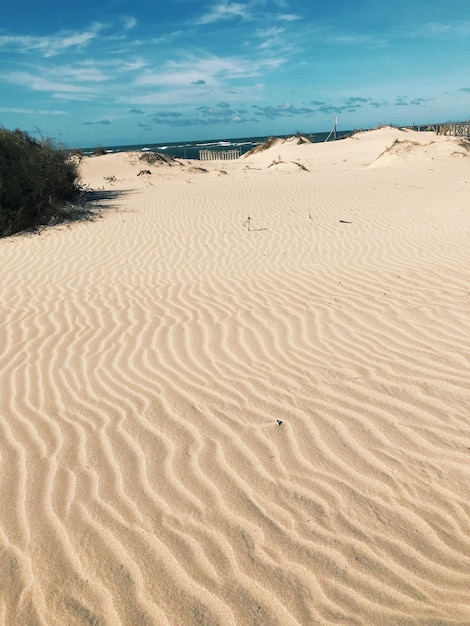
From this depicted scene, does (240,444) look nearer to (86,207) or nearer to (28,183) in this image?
(28,183)

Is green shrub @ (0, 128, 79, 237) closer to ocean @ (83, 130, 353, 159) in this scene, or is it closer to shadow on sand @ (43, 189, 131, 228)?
shadow on sand @ (43, 189, 131, 228)

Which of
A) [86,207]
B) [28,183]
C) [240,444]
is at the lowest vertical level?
[240,444]

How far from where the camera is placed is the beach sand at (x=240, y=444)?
2.09m

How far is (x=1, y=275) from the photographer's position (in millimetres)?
8125

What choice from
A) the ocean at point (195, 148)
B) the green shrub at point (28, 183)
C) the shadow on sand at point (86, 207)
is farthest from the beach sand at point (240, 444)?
the ocean at point (195, 148)

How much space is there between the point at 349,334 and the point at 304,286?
1818 mm

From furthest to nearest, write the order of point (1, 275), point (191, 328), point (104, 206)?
point (104, 206) → point (1, 275) → point (191, 328)

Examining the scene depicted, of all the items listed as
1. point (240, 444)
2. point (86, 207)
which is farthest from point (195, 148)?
point (240, 444)

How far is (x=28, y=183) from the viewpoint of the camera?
12.6 m

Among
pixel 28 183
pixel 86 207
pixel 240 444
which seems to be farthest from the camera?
pixel 86 207

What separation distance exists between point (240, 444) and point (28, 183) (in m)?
11.9

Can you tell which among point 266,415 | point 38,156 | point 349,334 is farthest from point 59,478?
point 38,156

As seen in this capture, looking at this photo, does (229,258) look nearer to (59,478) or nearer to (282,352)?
(282,352)

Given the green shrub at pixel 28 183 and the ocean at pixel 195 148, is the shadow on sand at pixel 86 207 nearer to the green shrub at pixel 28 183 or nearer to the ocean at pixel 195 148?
the green shrub at pixel 28 183
